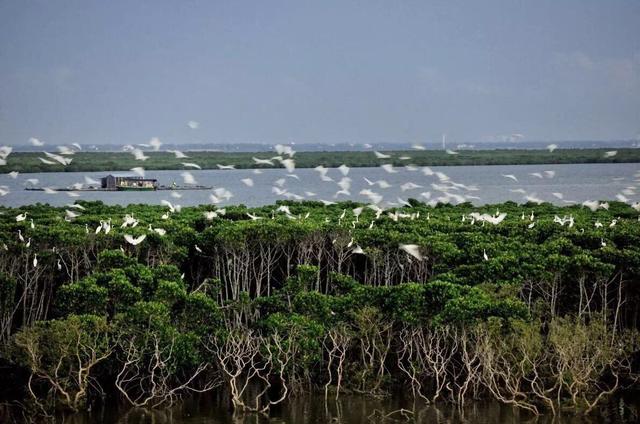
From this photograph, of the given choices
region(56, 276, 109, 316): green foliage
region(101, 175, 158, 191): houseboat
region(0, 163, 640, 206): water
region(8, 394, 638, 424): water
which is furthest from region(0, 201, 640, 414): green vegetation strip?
region(101, 175, 158, 191): houseboat

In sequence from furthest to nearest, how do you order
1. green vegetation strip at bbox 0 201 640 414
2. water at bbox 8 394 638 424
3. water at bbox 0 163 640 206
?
water at bbox 0 163 640 206, green vegetation strip at bbox 0 201 640 414, water at bbox 8 394 638 424

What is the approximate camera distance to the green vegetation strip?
22.7 m

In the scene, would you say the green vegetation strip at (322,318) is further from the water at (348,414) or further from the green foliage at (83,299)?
the water at (348,414)

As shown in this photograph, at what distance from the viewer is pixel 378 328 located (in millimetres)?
24062

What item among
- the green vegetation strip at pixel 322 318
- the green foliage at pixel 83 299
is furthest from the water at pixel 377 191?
the green foliage at pixel 83 299

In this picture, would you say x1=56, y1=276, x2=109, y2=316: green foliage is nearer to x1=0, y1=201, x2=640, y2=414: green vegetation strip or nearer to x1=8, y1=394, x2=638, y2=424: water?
x1=0, y1=201, x2=640, y2=414: green vegetation strip

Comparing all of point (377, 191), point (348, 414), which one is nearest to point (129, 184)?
point (377, 191)

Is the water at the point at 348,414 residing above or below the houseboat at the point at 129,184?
below

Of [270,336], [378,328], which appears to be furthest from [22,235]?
[378,328]

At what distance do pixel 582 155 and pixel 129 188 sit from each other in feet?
315

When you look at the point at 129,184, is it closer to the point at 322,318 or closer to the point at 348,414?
the point at 322,318

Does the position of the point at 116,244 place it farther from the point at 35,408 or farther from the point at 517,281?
the point at 517,281

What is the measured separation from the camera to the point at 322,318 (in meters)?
24.0

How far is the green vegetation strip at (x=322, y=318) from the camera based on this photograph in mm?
22703
